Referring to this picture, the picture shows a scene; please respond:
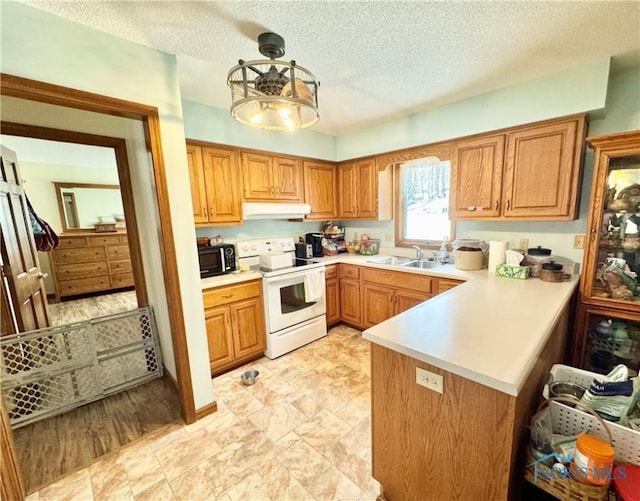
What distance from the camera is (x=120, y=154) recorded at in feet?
7.66

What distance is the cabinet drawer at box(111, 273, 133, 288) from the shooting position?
523cm

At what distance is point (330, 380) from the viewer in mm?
2365

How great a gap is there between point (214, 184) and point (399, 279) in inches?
81.8

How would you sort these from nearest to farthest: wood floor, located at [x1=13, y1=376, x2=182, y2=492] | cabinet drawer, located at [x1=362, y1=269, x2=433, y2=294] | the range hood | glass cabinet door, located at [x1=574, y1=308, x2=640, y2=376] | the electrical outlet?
1. the electrical outlet
2. wood floor, located at [x1=13, y1=376, x2=182, y2=492]
3. glass cabinet door, located at [x1=574, y1=308, x2=640, y2=376]
4. cabinet drawer, located at [x1=362, y1=269, x2=433, y2=294]
5. the range hood

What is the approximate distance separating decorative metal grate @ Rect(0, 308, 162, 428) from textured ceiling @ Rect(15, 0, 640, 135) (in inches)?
80.8

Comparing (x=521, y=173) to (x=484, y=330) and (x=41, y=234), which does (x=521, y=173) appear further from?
(x=41, y=234)

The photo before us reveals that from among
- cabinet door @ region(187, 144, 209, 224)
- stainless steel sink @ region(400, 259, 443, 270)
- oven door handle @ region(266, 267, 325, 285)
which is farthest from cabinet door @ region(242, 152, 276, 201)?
stainless steel sink @ region(400, 259, 443, 270)

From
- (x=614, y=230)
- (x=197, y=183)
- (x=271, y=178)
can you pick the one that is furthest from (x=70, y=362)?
(x=614, y=230)

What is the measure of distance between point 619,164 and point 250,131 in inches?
117

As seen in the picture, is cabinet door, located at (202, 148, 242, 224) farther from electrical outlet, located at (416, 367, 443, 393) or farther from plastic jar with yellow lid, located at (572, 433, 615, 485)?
plastic jar with yellow lid, located at (572, 433, 615, 485)

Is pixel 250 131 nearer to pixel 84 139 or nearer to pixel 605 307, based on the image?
pixel 84 139

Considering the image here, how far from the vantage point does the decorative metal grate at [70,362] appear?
1.91 m

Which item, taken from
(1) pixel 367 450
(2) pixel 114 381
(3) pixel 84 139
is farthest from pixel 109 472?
(3) pixel 84 139

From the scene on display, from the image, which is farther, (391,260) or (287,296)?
(391,260)
